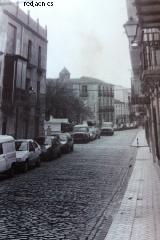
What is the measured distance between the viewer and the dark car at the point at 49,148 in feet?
68.9

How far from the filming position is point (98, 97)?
95125mm

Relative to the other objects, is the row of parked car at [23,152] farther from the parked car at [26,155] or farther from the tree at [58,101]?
the tree at [58,101]

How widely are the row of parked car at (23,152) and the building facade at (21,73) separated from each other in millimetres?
3925

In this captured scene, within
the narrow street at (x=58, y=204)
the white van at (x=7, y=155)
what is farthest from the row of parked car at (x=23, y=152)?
the narrow street at (x=58, y=204)

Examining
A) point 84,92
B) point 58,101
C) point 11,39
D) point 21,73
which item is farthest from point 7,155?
point 84,92

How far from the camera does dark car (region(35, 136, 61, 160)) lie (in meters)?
21.0

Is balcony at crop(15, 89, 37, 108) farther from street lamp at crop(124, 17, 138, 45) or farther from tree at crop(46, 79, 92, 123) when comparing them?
tree at crop(46, 79, 92, 123)

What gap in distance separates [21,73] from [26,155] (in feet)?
38.9

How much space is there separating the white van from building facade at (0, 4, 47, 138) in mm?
10379

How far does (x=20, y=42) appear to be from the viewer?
90.7 ft

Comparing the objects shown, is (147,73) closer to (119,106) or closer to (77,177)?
(77,177)

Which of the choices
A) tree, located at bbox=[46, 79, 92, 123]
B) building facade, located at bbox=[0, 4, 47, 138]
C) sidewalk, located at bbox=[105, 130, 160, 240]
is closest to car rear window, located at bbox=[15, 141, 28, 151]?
sidewalk, located at bbox=[105, 130, 160, 240]

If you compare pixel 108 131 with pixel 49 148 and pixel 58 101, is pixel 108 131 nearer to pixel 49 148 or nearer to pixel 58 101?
pixel 58 101

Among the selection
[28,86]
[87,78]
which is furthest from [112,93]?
[28,86]
